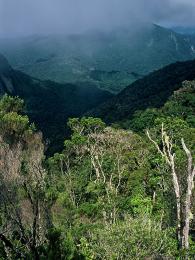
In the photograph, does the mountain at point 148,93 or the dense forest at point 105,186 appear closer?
the dense forest at point 105,186

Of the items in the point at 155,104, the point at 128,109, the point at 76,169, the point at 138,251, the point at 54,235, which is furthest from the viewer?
the point at 128,109

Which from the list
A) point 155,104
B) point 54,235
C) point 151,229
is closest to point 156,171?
point 151,229

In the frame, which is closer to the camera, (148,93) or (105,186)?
(105,186)

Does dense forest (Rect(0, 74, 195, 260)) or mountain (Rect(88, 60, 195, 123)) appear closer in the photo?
dense forest (Rect(0, 74, 195, 260))

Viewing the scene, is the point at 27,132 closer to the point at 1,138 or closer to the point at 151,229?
the point at 1,138
